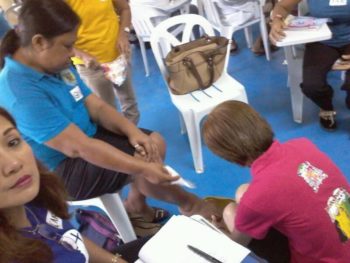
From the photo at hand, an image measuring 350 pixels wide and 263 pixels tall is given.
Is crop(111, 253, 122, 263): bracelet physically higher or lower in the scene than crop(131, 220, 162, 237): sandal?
higher

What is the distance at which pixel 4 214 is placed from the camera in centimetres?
104

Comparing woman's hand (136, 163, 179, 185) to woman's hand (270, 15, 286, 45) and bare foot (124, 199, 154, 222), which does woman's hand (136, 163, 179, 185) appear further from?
woman's hand (270, 15, 286, 45)

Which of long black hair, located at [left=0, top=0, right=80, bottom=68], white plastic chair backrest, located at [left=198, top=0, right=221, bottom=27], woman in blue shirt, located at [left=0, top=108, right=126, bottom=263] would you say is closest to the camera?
woman in blue shirt, located at [left=0, top=108, right=126, bottom=263]

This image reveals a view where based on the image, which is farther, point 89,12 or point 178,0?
point 178,0

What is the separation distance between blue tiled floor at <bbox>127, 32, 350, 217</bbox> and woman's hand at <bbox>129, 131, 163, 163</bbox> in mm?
491

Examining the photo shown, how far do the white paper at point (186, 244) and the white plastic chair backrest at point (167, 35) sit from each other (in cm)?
143

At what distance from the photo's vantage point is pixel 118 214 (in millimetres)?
1832

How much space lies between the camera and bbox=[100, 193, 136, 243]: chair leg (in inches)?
70.9

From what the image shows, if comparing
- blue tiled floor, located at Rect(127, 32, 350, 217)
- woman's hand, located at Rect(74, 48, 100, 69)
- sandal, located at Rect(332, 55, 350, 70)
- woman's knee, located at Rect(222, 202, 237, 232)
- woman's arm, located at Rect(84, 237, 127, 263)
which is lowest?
blue tiled floor, located at Rect(127, 32, 350, 217)

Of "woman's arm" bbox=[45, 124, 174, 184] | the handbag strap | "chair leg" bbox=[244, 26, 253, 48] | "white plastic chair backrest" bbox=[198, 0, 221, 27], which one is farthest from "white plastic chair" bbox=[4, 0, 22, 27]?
"chair leg" bbox=[244, 26, 253, 48]

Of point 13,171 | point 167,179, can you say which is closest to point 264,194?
point 167,179

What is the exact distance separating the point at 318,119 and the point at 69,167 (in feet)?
5.11

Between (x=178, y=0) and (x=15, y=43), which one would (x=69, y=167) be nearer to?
(x=15, y=43)

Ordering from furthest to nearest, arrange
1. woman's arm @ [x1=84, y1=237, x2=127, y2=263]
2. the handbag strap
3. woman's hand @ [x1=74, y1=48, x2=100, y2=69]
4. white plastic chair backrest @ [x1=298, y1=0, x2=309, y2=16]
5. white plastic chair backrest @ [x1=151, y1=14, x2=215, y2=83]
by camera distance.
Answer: white plastic chair backrest @ [x1=298, y1=0, x2=309, y2=16] < white plastic chair backrest @ [x1=151, y1=14, x2=215, y2=83] < the handbag strap < woman's hand @ [x1=74, y1=48, x2=100, y2=69] < woman's arm @ [x1=84, y1=237, x2=127, y2=263]
